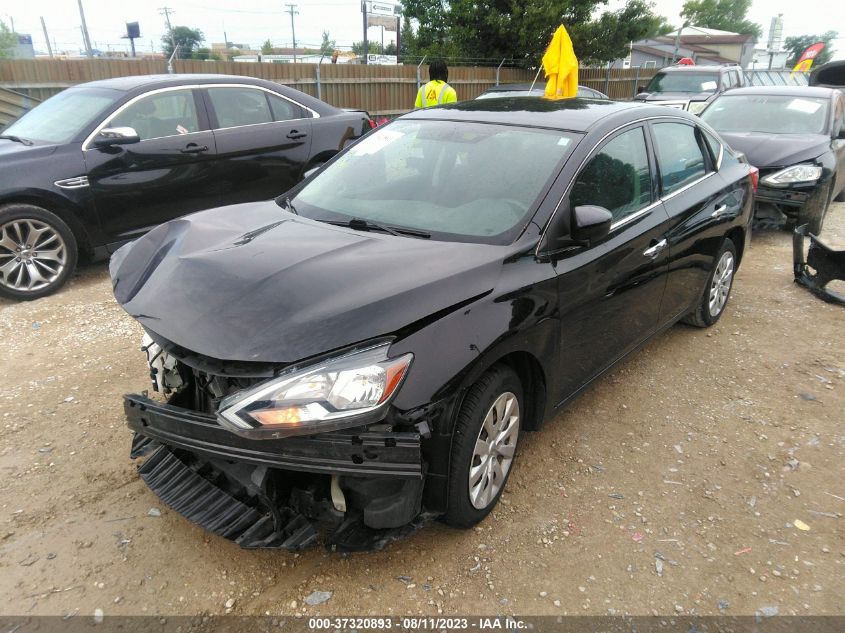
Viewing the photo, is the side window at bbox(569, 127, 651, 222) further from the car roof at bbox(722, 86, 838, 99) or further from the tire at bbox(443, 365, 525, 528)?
the car roof at bbox(722, 86, 838, 99)

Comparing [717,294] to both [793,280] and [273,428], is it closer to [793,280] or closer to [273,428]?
[793,280]

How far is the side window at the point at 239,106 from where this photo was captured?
6078 millimetres

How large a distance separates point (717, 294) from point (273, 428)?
3.96m

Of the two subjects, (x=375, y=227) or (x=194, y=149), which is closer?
(x=375, y=227)

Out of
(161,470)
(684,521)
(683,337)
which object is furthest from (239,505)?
(683,337)

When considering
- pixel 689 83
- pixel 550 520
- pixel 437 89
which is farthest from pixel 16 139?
pixel 689 83

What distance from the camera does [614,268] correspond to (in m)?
3.12

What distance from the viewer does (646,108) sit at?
12.2ft

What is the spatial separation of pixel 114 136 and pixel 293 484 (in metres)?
4.27

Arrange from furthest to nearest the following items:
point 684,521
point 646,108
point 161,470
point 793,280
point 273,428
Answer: point 793,280 → point 646,108 → point 684,521 → point 161,470 → point 273,428

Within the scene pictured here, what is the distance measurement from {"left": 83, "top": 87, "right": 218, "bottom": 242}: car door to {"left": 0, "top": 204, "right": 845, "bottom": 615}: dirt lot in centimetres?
165

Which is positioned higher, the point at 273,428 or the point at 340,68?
the point at 340,68

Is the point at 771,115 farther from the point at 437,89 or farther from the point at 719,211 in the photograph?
the point at 719,211

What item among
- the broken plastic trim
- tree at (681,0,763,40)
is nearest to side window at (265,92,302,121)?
the broken plastic trim
